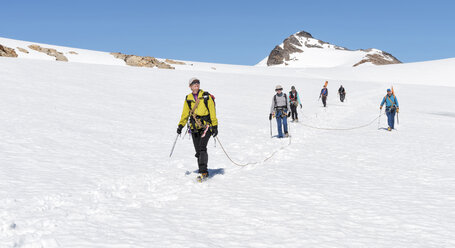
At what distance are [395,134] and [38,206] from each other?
1390cm

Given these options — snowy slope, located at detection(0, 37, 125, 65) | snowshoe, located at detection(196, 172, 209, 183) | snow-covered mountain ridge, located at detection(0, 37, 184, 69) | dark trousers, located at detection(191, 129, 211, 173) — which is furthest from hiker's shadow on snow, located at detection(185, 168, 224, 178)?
snowy slope, located at detection(0, 37, 125, 65)

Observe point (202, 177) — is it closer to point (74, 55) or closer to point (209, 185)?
point (209, 185)

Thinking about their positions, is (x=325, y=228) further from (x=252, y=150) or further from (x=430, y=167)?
(x=252, y=150)

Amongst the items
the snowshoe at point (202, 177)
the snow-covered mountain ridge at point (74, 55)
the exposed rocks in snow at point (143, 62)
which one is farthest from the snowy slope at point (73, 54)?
the snowshoe at point (202, 177)

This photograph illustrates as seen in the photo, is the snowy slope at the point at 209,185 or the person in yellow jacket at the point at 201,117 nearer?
the snowy slope at the point at 209,185

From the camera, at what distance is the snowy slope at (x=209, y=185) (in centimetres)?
445

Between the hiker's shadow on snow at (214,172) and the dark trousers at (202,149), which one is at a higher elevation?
the dark trousers at (202,149)

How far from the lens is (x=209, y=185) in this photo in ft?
22.9

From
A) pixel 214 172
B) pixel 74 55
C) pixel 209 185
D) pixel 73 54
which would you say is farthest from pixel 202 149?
pixel 73 54

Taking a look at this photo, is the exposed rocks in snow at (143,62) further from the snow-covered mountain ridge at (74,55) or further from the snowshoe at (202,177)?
the snowshoe at (202,177)

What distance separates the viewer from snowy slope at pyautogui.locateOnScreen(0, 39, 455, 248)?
4.45 meters

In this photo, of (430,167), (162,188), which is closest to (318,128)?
(430,167)

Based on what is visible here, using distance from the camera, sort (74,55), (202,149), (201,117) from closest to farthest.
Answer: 1. (201,117)
2. (202,149)
3. (74,55)

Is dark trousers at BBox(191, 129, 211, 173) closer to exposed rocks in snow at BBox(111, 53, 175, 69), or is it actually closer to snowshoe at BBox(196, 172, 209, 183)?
snowshoe at BBox(196, 172, 209, 183)
